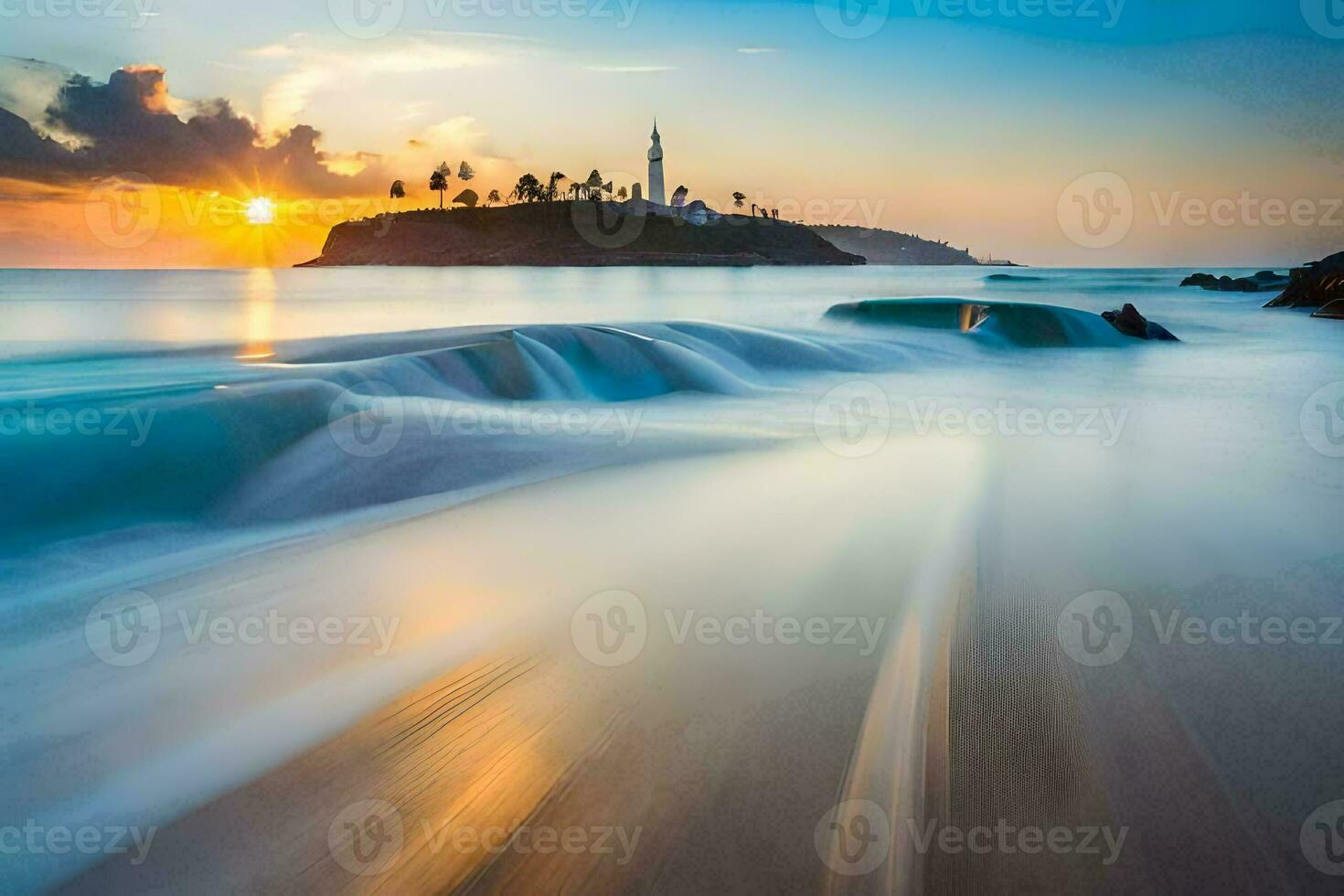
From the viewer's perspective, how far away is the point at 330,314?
73.1 feet

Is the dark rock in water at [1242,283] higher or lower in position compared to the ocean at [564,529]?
higher

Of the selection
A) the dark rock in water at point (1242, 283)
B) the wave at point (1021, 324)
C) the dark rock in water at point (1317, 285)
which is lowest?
the wave at point (1021, 324)

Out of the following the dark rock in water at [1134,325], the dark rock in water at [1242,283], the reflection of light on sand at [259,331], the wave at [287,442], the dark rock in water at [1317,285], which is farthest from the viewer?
the dark rock in water at [1242,283]

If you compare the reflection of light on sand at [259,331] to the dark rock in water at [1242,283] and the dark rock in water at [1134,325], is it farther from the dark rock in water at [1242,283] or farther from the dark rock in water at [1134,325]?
the dark rock in water at [1242,283]

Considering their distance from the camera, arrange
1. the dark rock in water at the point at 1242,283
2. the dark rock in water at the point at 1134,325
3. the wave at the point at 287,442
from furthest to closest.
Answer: the dark rock in water at the point at 1242,283
the dark rock in water at the point at 1134,325
the wave at the point at 287,442

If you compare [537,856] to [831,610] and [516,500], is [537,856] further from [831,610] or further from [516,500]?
[516,500]

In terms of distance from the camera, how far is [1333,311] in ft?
76.7

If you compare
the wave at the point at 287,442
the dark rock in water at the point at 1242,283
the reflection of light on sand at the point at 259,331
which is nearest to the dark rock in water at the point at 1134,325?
the wave at the point at 287,442

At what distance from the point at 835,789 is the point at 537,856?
0.80 meters

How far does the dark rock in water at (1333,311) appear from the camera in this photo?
74.8 feet

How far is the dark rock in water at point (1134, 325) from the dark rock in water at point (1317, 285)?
11.0 metres

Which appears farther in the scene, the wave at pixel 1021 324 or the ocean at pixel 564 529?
the wave at pixel 1021 324

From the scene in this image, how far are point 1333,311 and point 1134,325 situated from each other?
425 inches

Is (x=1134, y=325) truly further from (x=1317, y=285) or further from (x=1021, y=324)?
(x=1317, y=285)
